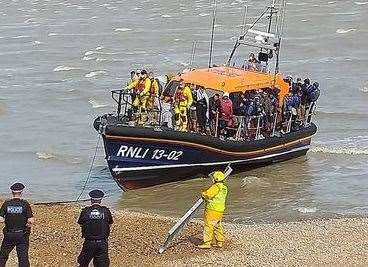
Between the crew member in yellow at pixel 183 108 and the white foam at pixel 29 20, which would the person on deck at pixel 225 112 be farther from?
the white foam at pixel 29 20

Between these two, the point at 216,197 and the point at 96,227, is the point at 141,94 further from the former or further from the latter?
the point at 96,227

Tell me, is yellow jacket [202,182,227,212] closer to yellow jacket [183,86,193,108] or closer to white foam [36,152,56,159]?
yellow jacket [183,86,193,108]

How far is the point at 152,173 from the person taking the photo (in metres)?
18.6

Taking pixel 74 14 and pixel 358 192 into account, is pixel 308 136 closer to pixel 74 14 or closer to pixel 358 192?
pixel 358 192

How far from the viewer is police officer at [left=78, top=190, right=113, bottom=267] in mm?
10891

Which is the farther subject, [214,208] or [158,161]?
[158,161]

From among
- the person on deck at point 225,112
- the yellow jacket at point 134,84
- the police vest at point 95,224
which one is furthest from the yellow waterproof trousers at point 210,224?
the yellow jacket at point 134,84

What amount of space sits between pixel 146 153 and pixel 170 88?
97.0 inches

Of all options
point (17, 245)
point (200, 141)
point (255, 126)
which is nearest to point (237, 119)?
point (255, 126)

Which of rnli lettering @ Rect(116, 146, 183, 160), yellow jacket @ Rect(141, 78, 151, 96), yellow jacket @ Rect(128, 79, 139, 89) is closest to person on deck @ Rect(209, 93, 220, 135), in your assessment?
rnli lettering @ Rect(116, 146, 183, 160)

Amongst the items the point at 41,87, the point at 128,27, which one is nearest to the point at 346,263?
the point at 41,87

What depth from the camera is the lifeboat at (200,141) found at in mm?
17703

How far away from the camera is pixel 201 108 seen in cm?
1867

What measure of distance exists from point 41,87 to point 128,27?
20.4 meters
